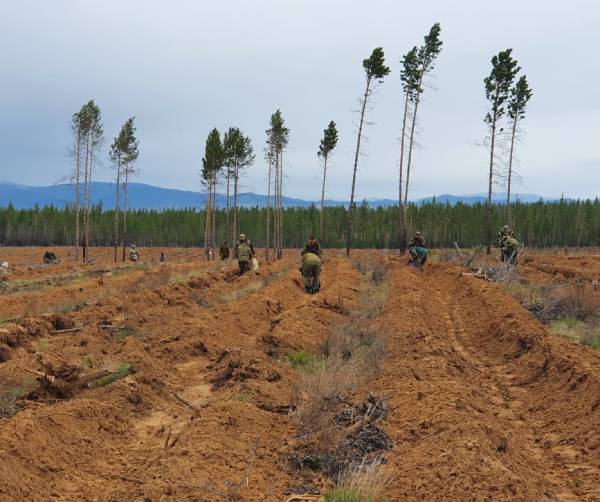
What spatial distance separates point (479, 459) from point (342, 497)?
1.29 metres

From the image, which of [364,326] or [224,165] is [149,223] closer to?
[224,165]

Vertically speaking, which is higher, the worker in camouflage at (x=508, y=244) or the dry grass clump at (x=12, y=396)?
the worker in camouflage at (x=508, y=244)

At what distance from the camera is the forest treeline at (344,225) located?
303 ft

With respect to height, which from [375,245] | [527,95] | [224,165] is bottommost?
[375,245]

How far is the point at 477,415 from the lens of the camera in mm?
5906

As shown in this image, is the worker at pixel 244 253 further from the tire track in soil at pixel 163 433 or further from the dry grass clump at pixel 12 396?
the dry grass clump at pixel 12 396

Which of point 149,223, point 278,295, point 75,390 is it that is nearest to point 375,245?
point 149,223

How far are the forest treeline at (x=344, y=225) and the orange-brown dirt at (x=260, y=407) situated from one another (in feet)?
228

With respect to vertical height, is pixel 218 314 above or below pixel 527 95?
below

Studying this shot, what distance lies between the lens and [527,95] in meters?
40.0

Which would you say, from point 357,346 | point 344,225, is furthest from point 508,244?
point 344,225

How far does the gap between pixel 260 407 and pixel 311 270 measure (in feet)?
36.2

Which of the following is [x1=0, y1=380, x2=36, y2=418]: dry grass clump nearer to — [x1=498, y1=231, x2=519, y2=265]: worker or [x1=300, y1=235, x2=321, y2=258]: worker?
[x1=300, y1=235, x2=321, y2=258]: worker

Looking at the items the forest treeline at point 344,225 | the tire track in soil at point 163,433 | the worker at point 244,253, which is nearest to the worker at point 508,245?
the worker at point 244,253
